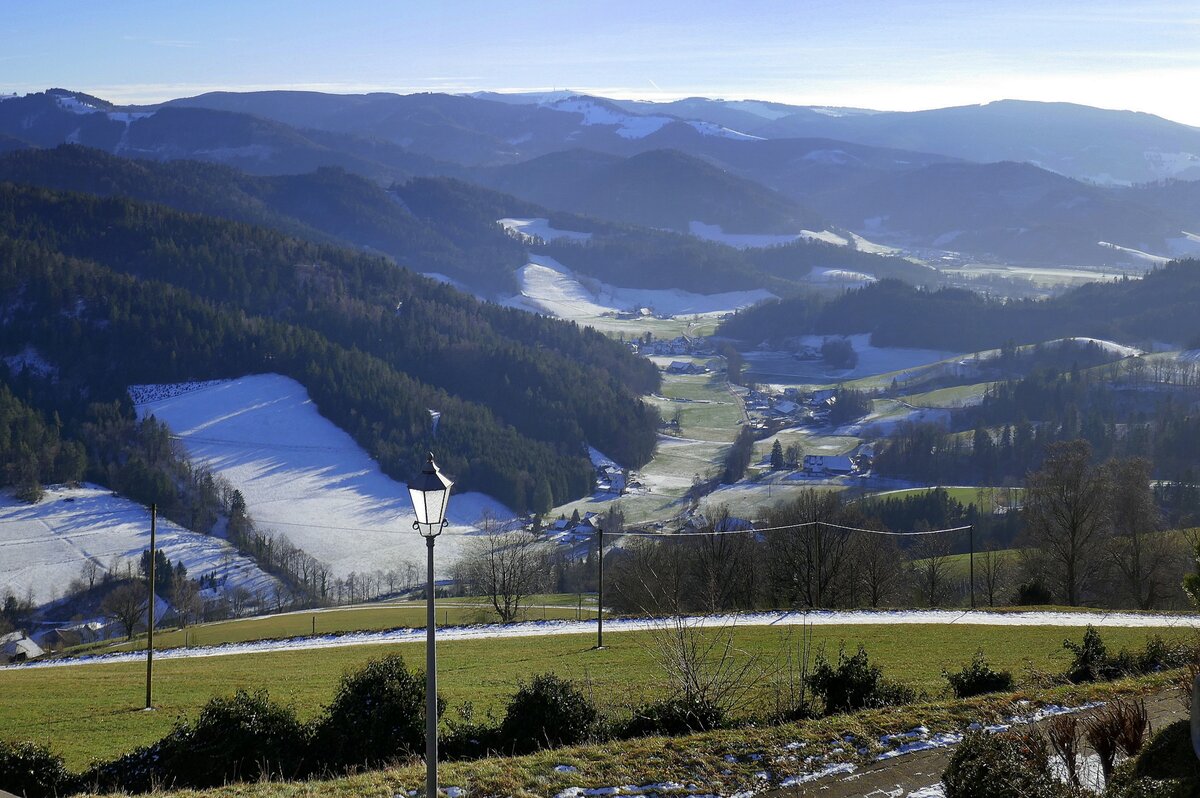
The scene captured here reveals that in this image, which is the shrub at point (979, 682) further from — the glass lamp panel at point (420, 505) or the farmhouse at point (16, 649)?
the farmhouse at point (16, 649)

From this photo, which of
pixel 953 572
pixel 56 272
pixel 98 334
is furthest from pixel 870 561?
pixel 56 272

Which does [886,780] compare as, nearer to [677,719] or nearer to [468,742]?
[677,719]

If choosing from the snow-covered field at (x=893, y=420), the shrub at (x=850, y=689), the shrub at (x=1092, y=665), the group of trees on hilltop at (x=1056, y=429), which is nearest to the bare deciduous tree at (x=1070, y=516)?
the shrub at (x=1092, y=665)

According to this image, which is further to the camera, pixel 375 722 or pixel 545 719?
pixel 375 722

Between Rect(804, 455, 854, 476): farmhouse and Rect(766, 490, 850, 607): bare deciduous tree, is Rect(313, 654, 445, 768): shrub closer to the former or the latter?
Rect(766, 490, 850, 607): bare deciduous tree

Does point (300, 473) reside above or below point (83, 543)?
above

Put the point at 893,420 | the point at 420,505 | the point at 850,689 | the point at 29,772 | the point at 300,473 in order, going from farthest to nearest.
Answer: the point at 893,420
the point at 300,473
the point at 850,689
the point at 29,772
the point at 420,505

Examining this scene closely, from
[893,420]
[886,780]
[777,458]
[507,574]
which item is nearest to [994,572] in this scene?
[507,574]
